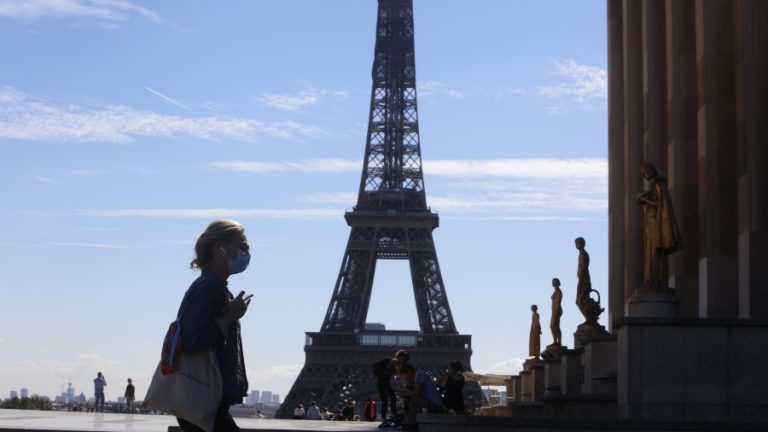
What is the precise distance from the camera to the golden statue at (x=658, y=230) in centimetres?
2125

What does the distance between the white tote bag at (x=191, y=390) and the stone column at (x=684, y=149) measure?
22.0 metres

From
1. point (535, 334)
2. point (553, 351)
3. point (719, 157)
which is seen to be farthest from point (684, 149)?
point (535, 334)

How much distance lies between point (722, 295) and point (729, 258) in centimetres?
72

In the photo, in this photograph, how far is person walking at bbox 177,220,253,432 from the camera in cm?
812

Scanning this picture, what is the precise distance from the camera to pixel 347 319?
343ft

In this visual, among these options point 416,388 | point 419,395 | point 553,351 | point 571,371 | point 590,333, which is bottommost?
point 419,395

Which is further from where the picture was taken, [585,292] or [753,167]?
Answer: [585,292]

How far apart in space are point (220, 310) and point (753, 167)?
18445 millimetres

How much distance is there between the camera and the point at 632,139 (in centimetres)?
3628

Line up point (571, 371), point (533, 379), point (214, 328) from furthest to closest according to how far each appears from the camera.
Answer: point (533, 379) < point (571, 371) < point (214, 328)

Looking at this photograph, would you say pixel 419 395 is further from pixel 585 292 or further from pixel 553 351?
pixel 553 351

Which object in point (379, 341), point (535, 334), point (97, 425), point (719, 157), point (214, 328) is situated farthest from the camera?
point (379, 341)

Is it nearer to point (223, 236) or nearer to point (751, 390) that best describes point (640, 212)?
point (751, 390)

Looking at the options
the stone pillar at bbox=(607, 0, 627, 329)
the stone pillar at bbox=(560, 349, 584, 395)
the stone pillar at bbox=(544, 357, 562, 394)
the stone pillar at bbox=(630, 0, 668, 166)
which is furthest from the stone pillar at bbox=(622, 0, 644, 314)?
the stone pillar at bbox=(560, 349, 584, 395)
